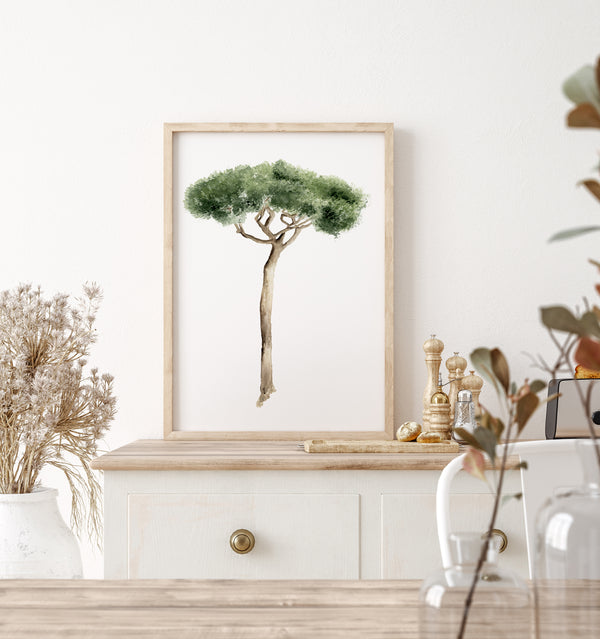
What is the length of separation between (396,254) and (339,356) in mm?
342

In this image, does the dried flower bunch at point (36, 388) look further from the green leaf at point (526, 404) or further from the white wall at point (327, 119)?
the green leaf at point (526, 404)

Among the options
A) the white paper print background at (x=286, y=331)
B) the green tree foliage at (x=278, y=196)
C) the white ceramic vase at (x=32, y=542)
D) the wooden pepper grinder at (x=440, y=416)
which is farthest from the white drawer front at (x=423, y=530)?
the green tree foliage at (x=278, y=196)

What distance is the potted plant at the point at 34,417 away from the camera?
1.63 metres

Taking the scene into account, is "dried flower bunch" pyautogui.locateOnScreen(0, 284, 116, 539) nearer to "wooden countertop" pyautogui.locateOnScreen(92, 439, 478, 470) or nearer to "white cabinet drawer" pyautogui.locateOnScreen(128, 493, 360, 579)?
Result: "wooden countertop" pyautogui.locateOnScreen(92, 439, 478, 470)

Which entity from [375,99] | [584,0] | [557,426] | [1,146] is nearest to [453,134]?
[375,99]

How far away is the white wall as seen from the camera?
2215 millimetres

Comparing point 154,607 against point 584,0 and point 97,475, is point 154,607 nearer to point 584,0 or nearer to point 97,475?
point 97,475

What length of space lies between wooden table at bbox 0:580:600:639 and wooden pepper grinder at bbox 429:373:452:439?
975mm

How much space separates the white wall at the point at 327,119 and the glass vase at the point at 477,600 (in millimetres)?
1679

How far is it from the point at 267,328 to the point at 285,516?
0.63 m

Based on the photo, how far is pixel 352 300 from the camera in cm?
218

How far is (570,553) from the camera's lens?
1.76ft

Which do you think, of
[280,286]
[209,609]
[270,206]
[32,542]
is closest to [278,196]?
[270,206]

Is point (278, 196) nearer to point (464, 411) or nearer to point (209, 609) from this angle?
point (464, 411)
